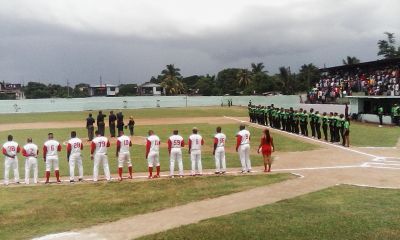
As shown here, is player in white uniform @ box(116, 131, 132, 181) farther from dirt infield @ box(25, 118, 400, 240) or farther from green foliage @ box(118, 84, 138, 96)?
green foliage @ box(118, 84, 138, 96)

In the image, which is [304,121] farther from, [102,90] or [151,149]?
[102,90]

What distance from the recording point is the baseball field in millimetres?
10477

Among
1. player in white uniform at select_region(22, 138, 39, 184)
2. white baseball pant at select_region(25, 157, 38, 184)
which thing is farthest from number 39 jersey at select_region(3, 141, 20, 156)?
white baseball pant at select_region(25, 157, 38, 184)

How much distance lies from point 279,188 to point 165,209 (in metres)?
4.15

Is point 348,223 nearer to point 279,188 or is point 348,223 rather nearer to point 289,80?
point 279,188

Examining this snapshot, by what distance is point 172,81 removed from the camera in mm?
104875

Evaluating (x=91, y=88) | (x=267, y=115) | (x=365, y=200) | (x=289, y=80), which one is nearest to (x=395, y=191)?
(x=365, y=200)

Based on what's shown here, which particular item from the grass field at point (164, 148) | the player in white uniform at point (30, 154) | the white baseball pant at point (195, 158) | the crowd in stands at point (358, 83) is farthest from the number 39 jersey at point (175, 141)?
the crowd in stands at point (358, 83)

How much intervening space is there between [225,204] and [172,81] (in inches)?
3660

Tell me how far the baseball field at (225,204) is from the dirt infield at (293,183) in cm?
3

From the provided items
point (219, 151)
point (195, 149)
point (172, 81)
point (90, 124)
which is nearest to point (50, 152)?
point (195, 149)

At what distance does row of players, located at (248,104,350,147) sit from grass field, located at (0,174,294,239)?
9585 millimetres

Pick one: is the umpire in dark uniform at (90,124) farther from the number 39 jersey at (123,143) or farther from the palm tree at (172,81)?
the palm tree at (172,81)

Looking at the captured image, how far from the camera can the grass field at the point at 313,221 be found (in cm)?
1009
